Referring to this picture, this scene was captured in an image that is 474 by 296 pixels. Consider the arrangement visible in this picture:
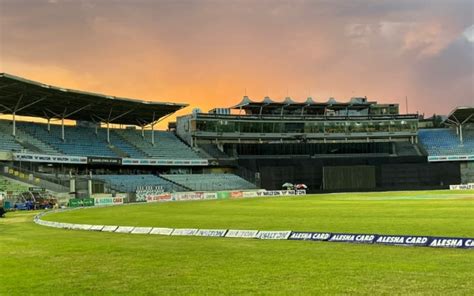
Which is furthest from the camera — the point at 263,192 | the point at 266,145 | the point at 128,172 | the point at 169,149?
the point at 266,145

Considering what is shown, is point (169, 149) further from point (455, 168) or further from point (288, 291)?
point (288, 291)

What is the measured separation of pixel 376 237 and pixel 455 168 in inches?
3760

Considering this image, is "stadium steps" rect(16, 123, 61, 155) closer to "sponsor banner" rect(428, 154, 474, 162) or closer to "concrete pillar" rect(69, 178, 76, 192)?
"concrete pillar" rect(69, 178, 76, 192)

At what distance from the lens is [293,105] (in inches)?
4892

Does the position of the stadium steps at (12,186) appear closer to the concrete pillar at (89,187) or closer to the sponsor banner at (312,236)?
the concrete pillar at (89,187)

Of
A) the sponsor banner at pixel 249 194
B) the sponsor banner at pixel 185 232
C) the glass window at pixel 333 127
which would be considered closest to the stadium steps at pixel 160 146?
the sponsor banner at pixel 249 194

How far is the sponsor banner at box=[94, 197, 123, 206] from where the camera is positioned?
6644cm

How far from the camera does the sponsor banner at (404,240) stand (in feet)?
60.4

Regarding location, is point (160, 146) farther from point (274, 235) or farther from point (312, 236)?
point (312, 236)

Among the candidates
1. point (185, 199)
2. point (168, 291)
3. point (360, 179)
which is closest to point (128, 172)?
point (185, 199)

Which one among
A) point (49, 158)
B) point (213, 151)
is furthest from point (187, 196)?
point (213, 151)

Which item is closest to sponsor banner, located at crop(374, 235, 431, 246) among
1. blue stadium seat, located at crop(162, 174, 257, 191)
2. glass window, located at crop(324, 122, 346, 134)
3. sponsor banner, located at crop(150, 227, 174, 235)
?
sponsor banner, located at crop(150, 227, 174, 235)

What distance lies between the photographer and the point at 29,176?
67438 millimetres

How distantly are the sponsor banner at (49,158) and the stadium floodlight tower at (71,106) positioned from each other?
7.57 metres
